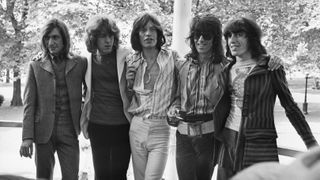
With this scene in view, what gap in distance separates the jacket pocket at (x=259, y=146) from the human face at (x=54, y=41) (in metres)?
1.00

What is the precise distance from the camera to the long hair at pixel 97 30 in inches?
78.7

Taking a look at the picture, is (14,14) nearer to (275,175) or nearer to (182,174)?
(182,174)

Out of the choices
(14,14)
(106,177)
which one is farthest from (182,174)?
(14,14)

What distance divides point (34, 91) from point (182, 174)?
824mm

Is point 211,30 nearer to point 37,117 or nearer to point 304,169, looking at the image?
point 37,117

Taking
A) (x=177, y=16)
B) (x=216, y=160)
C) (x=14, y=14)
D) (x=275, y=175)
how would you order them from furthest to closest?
(x=14, y=14)
(x=177, y=16)
(x=216, y=160)
(x=275, y=175)

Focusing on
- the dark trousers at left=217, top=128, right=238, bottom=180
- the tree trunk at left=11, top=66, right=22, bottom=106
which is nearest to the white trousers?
the dark trousers at left=217, top=128, right=238, bottom=180

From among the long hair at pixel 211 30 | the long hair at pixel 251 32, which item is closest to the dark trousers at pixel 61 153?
the long hair at pixel 211 30

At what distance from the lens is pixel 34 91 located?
2.00m

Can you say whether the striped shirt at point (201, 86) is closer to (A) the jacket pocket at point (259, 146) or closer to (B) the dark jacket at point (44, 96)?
(A) the jacket pocket at point (259, 146)

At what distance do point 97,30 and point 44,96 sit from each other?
41cm

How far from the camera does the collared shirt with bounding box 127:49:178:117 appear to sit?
197 cm

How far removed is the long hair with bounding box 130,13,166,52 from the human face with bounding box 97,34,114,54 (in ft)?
0.36

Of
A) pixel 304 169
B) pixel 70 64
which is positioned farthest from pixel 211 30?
pixel 304 169
